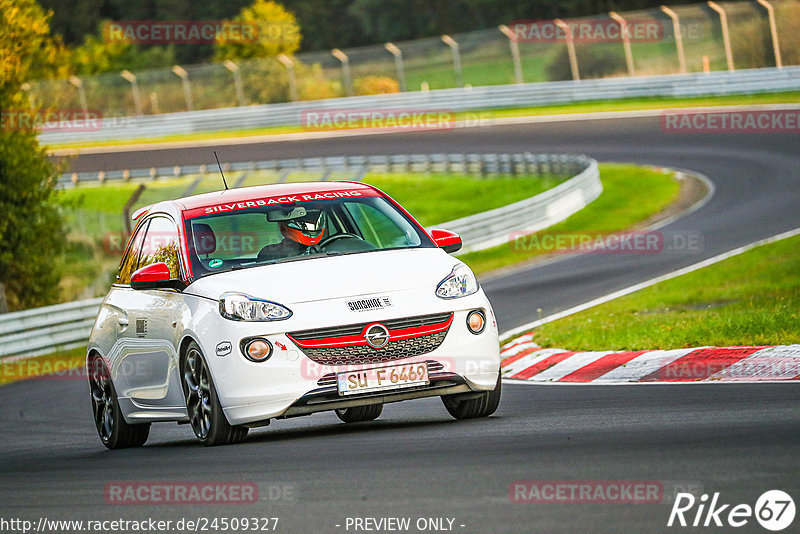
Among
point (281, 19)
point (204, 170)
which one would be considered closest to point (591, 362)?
point (204, 170)

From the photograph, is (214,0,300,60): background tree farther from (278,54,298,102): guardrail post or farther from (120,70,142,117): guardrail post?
(120,70,142,117): guardrail post

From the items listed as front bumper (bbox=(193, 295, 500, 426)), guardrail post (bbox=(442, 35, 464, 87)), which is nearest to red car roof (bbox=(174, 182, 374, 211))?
front bumper (bbox=(193, 295, 500, 426))

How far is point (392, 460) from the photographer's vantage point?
678 centimetres

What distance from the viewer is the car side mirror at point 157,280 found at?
337 inches

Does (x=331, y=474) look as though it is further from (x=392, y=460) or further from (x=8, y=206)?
(x=8, y=206)

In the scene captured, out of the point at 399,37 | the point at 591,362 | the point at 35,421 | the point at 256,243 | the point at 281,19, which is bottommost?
the point at 399,37

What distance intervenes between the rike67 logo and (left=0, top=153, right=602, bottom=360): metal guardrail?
1662 cm

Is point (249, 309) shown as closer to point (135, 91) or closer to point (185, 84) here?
point (185, 84)

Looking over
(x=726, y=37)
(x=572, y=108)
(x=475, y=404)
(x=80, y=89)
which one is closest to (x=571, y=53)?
(x=572, y=108)

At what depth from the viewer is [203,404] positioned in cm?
824

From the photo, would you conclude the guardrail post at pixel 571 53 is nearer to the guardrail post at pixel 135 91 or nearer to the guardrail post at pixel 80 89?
the guardrail post at pixel 135 91

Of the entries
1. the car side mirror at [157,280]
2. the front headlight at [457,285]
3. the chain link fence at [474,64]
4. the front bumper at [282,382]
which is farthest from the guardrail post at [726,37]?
the front bumper at [282,382]

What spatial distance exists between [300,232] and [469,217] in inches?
714

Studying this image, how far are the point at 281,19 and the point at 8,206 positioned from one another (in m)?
38.1
